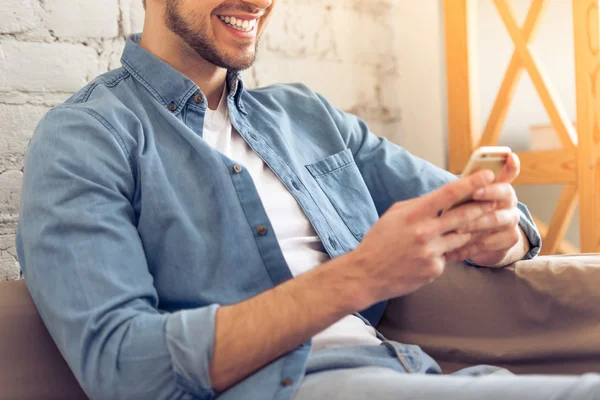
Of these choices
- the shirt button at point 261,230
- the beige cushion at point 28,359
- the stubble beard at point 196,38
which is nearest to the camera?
the beige cushion at point 28,359

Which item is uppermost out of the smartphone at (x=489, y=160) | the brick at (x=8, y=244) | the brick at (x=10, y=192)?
the smartphone at (x=489, y=160)

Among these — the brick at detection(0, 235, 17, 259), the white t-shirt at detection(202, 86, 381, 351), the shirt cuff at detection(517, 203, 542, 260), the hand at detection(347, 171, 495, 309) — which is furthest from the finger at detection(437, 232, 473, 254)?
the brick at detection(0, 235, 17, 259)

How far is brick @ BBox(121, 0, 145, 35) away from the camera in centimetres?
150

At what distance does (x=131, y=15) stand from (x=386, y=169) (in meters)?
0.63

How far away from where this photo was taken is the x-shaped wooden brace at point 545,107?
1.79 meters

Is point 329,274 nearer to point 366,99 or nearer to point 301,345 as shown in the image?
point 301,345

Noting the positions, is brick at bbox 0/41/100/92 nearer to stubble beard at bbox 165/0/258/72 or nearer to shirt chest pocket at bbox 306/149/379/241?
stubble beard at bbox 165/0/258/72

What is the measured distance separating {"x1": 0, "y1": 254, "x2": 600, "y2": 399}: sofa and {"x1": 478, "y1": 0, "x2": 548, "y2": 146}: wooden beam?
84 centimetres

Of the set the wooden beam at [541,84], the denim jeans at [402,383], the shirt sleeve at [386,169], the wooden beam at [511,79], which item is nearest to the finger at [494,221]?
the denim jeans at [402,383]

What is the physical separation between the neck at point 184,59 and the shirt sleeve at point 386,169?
238 millimetres

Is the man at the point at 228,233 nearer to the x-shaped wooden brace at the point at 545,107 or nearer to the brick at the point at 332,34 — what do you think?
the brick at the point at 332,34

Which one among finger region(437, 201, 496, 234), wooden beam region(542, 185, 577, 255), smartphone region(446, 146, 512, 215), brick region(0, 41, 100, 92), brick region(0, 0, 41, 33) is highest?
brick region(0, 0, 41, 33)

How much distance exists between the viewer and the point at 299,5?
6.01ft

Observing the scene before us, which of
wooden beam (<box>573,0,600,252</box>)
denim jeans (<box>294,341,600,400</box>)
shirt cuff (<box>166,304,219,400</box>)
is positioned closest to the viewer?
denim jeans (<box>294,341,600,400</box>)
